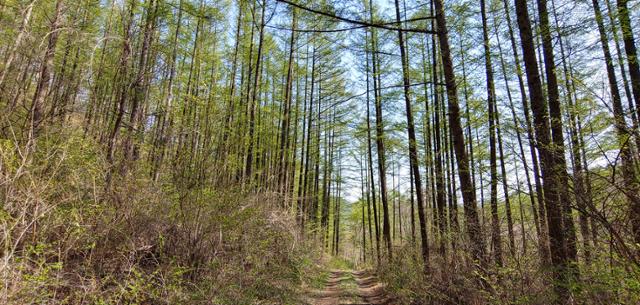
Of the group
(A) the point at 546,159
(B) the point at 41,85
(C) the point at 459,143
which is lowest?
(A) the point at 546,159

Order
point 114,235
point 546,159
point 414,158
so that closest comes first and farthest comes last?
point 546,159, point 114,235, point 414,158

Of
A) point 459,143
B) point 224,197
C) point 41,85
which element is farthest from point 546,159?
point 41,85

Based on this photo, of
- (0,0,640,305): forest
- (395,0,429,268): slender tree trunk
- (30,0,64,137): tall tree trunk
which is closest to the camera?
(0,0,640,305): forest

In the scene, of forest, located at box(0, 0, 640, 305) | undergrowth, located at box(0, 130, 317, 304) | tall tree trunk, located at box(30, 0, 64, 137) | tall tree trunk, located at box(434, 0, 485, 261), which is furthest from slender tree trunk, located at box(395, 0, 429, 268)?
tall tree trunk, located at box(30, 0, 64, 137)

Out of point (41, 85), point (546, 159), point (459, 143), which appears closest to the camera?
point (546, 159)

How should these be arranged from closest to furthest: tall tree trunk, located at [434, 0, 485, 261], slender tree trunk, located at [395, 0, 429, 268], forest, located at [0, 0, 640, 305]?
forest, located at [0, 0, 640, 305] < tall tree trunk, located at [434, 0, 485, 261] < slender tree trunk, located at [395, 0, 429, 268]

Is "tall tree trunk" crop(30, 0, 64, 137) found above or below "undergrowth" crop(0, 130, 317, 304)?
above

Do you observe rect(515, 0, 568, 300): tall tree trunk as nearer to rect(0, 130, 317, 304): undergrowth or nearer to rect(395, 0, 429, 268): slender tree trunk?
rect(395, 0, 429, 268): slender tree trunk

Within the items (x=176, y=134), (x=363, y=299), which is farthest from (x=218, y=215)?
(x=363, y=299)

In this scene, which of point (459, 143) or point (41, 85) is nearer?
point (41, 85)

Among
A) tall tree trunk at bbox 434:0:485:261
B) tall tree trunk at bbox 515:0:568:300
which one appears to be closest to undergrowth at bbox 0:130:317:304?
tall tree trunk at bbox 434:0:485:261

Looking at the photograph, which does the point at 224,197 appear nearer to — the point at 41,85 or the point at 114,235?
Result: the point at 114,235

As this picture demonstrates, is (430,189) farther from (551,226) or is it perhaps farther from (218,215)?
(218,215)

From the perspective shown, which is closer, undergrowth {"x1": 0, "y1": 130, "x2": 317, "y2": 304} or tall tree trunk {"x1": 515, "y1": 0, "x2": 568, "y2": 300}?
undergrowth {"x1": 0, "y1": 130, "x2": 317, "y2": 304}
